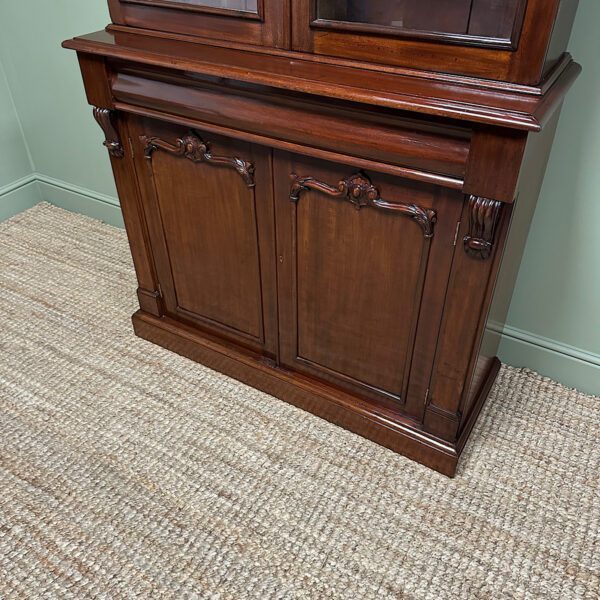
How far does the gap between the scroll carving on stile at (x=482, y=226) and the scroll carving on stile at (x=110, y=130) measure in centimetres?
80

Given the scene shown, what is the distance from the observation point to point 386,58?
2.98 ft

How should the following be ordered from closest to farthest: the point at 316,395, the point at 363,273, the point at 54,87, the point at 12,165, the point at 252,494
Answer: the point at 363,273 → the point at 252,494 → the point at 316,395 → the point at 54,87 → the point at 12,165

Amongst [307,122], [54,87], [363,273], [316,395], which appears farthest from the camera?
[54,87]

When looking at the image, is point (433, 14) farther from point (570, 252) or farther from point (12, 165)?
point (12, 165)

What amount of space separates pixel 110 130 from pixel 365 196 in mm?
618

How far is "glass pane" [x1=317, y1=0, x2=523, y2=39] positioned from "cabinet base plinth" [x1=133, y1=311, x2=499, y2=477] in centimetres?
79

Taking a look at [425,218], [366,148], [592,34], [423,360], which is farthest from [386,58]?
[423,360]

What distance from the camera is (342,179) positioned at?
1.03 meters

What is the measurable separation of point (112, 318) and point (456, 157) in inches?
47.3

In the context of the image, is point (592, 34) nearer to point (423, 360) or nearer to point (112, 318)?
point (423, 360)

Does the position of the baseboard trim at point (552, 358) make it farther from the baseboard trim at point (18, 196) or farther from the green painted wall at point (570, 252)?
the baseboard trim at point (18, 196)

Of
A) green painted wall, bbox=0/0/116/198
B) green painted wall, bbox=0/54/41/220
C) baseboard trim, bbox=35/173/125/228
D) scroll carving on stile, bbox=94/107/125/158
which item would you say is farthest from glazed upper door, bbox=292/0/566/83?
green painted wall, bbox=0/54/41/220

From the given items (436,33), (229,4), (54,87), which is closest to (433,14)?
(436,33)

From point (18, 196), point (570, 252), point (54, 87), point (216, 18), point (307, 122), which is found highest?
point (216, 18)
